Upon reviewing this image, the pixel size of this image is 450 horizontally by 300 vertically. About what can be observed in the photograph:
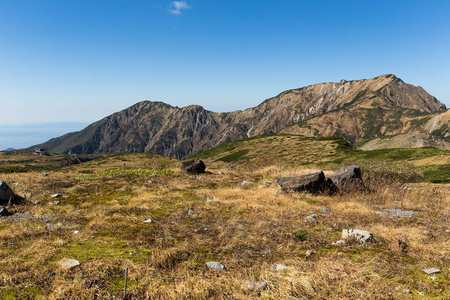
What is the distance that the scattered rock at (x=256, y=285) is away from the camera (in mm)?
5576

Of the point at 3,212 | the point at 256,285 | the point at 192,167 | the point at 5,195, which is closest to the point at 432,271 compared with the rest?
the point at 256,285

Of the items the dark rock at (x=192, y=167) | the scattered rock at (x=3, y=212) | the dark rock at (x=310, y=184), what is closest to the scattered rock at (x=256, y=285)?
the dark rock at (x=310, y=184)

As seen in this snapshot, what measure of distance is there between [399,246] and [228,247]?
585cm

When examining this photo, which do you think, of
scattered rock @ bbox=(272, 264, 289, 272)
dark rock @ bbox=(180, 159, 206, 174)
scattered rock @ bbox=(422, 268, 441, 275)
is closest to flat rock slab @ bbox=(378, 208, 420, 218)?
scattered rock @ bbox=(422, 268, 441, 275)

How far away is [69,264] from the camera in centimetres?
691

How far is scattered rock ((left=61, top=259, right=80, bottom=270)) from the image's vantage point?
6789 mm

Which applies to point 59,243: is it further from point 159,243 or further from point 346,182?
point 346,182

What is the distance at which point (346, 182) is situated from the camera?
17.1 meters

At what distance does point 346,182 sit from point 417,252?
10.3m

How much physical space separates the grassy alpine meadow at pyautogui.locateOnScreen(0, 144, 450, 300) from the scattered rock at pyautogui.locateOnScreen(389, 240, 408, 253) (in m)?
0.13

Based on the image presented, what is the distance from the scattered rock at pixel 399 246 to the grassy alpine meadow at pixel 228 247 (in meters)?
0.13

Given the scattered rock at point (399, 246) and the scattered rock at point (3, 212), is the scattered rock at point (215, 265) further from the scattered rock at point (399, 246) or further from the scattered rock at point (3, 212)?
the scattered rock at point (3, 212)

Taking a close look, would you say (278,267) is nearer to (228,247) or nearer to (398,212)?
(228,247)

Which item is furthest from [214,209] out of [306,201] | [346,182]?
[346,182]
